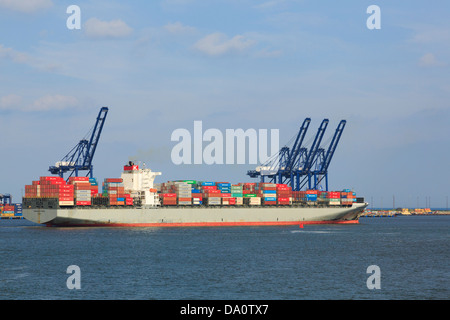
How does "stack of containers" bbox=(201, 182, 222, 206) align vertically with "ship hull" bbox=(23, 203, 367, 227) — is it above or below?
above

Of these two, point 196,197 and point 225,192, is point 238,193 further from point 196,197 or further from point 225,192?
point 196,197

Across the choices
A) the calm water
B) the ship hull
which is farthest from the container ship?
the calm water

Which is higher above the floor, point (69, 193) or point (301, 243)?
point (69, 193)

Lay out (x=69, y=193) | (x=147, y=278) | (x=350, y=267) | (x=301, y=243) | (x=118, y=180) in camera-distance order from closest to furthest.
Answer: (x=147, y=278)
(x=350, y=267)
(x=301, y=243)
(x=69, y=193)
(x=118, y=180)

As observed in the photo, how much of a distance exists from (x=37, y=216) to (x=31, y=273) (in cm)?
6168

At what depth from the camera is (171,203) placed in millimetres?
119000

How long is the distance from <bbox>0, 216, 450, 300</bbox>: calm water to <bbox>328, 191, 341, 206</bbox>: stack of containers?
59556mm

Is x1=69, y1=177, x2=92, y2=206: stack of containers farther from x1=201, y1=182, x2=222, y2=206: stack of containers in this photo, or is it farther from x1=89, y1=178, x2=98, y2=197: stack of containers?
x1=201, y1=182, x2=222, y2=206: stack of containers

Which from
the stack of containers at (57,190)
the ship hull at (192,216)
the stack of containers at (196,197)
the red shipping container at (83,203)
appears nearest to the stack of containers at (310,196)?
the ship hull at (192,216)

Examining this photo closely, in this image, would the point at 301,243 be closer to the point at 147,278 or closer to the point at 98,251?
the point at 98,251

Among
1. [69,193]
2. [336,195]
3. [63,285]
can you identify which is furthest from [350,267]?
[336,195]

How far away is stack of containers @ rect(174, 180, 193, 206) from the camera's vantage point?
4724 inches

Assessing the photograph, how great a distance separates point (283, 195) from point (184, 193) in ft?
85.5

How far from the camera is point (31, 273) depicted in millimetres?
49406
